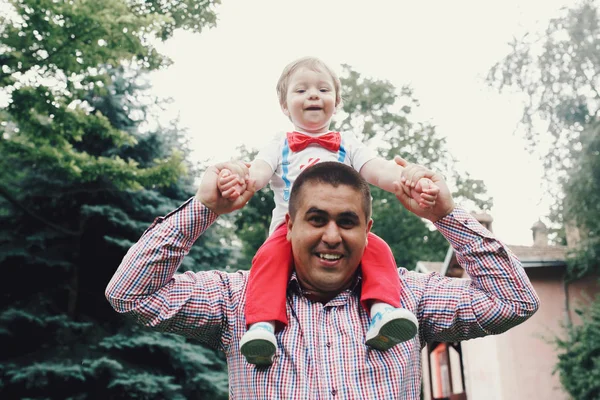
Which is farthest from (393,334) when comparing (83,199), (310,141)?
(83,199)

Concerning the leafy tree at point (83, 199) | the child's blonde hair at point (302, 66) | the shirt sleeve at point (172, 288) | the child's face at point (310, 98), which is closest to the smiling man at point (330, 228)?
the shirt sleeve at point (172, 288)

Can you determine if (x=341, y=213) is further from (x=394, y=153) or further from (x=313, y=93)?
(x=394, y=153)

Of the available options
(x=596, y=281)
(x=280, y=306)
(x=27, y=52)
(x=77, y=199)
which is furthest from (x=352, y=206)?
(x=596, y=281)

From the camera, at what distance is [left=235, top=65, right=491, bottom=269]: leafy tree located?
2742cm

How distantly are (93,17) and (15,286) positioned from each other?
751cm

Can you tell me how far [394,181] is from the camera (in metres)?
2.51

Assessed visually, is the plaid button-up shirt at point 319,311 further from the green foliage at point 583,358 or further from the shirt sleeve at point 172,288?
the green foliage at point 583,358

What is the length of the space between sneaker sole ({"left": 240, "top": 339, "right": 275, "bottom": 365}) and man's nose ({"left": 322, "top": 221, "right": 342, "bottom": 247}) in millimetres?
442

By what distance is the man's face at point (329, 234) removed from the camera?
7.27ft

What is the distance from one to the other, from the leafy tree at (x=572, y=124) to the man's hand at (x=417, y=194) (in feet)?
34.3

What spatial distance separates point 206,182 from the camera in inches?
87.4

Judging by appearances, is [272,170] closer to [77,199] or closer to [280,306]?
[280,306]

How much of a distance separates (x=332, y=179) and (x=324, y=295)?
1.59 feet

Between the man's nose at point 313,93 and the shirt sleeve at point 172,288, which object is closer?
the shirt sleeve at point 172,288
